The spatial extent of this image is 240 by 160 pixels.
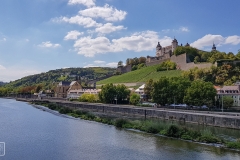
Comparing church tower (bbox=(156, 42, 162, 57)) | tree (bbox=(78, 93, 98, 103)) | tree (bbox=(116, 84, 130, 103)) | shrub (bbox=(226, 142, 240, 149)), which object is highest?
church tower (bbox=(156, 42, 162, 57))

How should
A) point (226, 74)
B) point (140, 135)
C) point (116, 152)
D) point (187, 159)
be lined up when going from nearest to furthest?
point (187, 159), point (116, 152), point (140, 135), point (226, 74)

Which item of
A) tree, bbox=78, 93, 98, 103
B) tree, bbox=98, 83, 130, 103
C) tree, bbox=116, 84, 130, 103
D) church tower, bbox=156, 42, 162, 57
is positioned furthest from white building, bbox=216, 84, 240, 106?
church tower, bbox=156, 42, 162, 57

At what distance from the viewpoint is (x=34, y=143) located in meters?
27.7

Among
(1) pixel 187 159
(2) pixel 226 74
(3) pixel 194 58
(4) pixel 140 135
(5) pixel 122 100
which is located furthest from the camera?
(3) pixel 194 58

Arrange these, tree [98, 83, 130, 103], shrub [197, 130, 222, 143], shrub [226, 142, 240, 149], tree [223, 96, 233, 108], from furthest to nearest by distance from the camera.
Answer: tree [98, 83, 130, 103] < tree [223, 96, 233, 108] < shrub [197, 130, 222, 143] < shrub [226, 142, 240, 149]

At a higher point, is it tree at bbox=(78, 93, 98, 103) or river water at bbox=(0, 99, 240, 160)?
tree at bbox=(78, 93, 98, 103)

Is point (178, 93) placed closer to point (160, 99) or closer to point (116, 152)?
point (160, 99)

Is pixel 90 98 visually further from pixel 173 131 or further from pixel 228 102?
pixel 173 131

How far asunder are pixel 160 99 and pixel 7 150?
43.5m

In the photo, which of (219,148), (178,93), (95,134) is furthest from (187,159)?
(178,93)

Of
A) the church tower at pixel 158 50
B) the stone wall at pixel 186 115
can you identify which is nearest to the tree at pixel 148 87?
the stone wall at pixel 186 115

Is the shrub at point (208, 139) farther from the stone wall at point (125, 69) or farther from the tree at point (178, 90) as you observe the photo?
the stone wall at point (125, 69)

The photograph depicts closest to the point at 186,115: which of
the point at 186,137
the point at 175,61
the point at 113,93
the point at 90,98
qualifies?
the point at 186,137

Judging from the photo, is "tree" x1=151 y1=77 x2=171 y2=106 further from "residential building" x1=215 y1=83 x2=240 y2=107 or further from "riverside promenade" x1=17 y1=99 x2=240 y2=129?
"residential building" x1=215 y1=83 x2=240 y2=107
